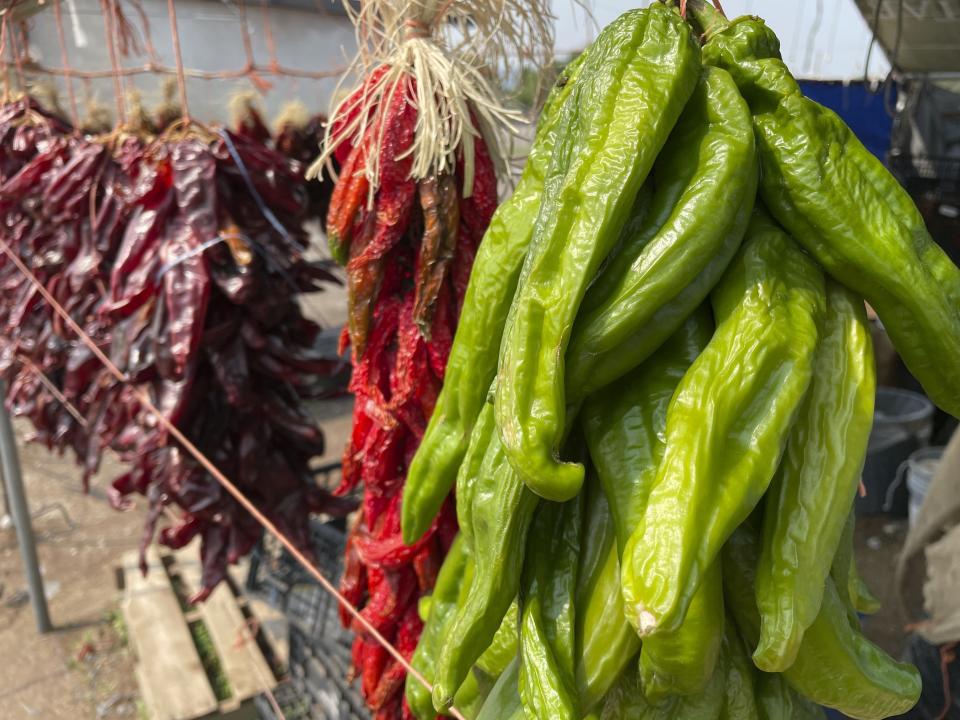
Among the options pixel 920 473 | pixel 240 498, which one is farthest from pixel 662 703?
pixel 920 473

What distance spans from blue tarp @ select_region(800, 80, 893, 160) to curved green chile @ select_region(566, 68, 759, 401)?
542 centimetres

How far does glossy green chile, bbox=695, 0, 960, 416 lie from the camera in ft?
2.33

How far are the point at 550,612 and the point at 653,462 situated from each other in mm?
217

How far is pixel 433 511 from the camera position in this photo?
110cm

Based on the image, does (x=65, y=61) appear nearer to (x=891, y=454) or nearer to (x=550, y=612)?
(x=550, y=612)

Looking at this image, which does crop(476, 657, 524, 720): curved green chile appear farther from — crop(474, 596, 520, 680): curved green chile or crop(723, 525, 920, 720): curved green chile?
crop(723, 525, 920, 720): curved green chile

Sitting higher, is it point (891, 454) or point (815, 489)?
point (815, 489)

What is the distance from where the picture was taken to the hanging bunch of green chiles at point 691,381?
26.4 inches

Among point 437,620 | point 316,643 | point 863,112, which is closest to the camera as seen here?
point 437,620

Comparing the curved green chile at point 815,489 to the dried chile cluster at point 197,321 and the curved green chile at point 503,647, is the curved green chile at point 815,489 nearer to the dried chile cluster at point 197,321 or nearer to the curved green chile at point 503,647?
the curved green chile at point 503,647

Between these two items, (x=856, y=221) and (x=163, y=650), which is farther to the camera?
(x=163, y=650)

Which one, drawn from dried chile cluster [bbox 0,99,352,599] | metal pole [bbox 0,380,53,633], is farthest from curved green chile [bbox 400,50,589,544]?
metal pole [bbox 0,380,53,633]

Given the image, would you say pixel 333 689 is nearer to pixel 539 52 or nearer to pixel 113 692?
pixel 113 692

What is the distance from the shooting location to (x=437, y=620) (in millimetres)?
1130
